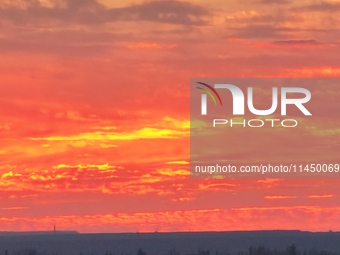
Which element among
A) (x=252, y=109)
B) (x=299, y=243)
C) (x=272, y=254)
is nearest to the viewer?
(x=252, y=109)

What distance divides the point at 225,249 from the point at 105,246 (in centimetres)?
1379

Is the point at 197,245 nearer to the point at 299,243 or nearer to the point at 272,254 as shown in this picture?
the point at 299,243

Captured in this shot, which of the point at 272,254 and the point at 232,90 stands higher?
the point at 232,90

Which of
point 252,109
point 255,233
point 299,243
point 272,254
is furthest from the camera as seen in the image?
point 255,233

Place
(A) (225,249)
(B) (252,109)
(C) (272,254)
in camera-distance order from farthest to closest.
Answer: (A) (225,249) < (C) (272,254) < (B) (252,109)

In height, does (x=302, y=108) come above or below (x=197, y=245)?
above

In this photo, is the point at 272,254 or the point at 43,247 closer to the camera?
the point at 272,254

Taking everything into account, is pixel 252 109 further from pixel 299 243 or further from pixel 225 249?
pixel 299 243

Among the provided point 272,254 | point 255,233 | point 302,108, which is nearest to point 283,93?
point 302,108

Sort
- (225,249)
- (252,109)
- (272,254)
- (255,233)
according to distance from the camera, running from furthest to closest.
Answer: (255,233) → (225,249) → (272,254) → (252,109)

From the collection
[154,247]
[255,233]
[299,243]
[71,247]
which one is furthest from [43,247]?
[255,233]

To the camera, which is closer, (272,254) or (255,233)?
(272,254)

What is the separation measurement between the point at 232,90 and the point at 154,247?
52.2m

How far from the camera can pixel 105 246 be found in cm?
11269
